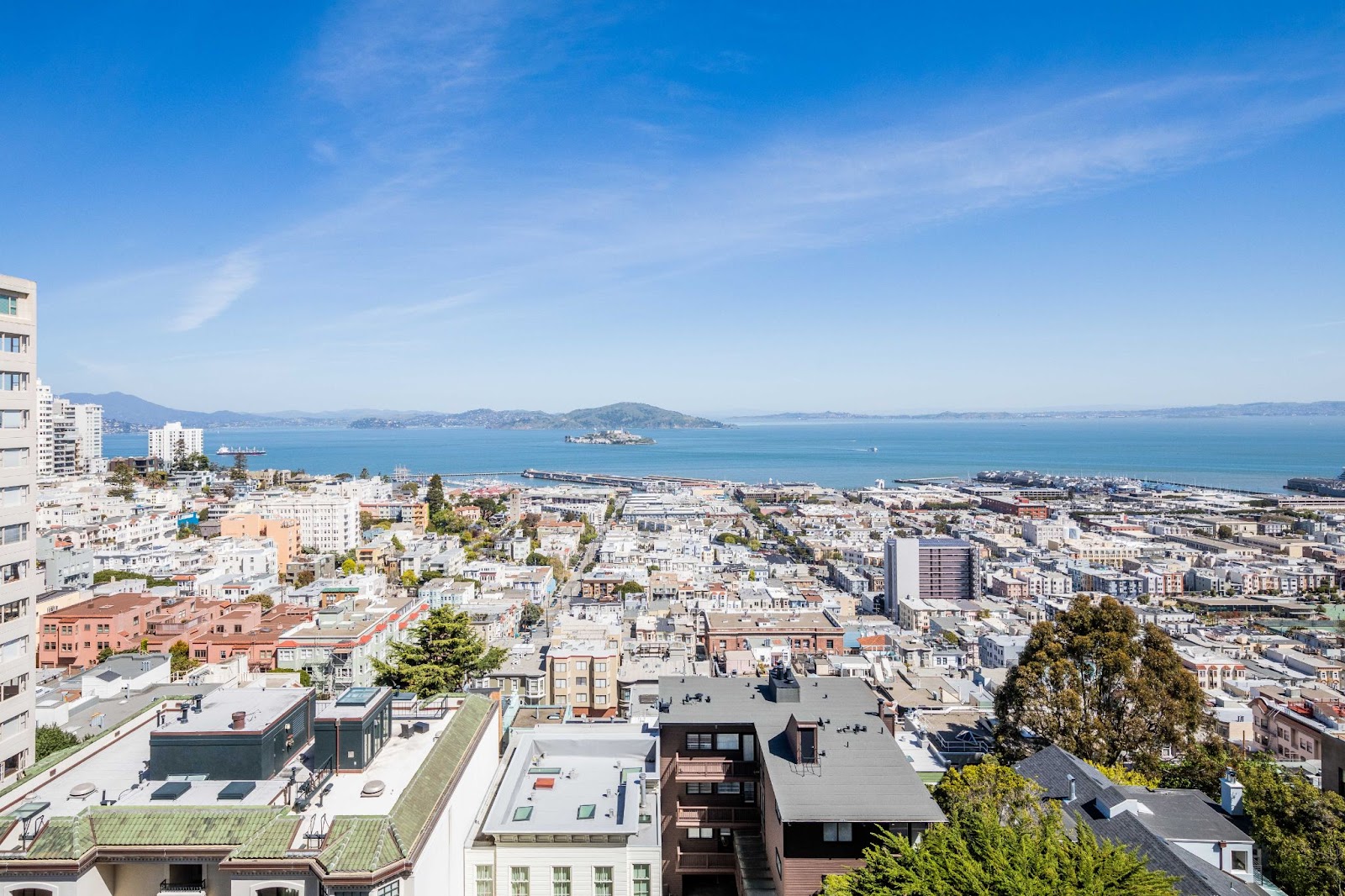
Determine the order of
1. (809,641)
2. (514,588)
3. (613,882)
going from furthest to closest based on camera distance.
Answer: (514,588) → (809,641) → (613,882)

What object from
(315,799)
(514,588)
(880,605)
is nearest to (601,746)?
(315,799)

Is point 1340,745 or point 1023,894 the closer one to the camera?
point 1023,894

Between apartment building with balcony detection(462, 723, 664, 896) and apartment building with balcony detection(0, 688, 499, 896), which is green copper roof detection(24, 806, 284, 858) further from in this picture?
apartment building with balcony detection(462, 723, 664, 896)

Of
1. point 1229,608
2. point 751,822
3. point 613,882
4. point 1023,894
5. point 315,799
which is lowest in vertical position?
point 1229,608

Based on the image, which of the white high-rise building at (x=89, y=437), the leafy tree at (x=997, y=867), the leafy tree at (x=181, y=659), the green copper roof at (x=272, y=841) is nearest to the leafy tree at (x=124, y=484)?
the white high-rise building at (x=89, y=437)

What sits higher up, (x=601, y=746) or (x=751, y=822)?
(x=601, y=746)

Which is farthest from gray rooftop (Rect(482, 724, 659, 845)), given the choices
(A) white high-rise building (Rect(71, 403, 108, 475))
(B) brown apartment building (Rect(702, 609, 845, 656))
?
(A) white high-rise building (Rect(71, 403, 108, 475))

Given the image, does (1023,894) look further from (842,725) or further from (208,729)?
(208,729)

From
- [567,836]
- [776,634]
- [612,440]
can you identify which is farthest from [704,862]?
[612,440]
